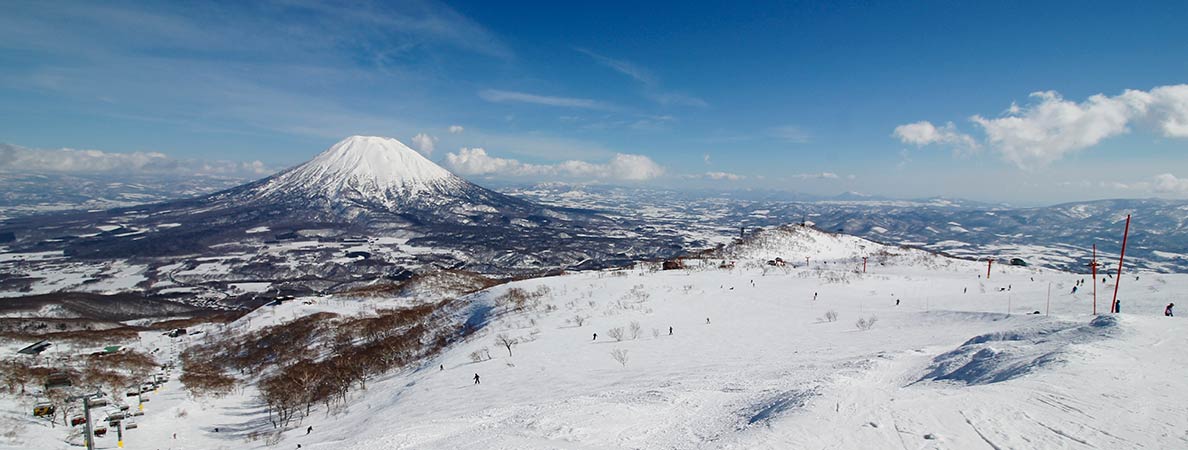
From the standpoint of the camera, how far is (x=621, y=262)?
5728 inches

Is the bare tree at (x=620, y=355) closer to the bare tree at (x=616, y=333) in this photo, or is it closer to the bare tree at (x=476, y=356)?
the bare tree at (x=616, y=333)

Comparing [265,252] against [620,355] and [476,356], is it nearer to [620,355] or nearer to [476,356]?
[476,356]

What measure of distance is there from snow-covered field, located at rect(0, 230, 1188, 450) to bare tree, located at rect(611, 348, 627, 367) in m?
0.21

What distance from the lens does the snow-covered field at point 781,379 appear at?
9.52 meters

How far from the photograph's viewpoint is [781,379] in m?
15.8

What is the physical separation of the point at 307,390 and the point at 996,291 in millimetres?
45338

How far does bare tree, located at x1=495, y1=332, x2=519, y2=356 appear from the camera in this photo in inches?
1077

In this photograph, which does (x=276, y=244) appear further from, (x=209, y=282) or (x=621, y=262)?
(x=621, y=262)

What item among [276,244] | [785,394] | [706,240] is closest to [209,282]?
[276,244]

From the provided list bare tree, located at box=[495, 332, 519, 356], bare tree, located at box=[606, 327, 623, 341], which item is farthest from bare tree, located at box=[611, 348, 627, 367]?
bare tree, located at box=[495, 332, 519, 356]

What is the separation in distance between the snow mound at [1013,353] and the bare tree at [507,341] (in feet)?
65.6

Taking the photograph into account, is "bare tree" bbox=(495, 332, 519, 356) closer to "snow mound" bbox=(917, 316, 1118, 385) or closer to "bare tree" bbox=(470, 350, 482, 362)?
"bare tree" bbox=(470, 350, 482, 362)

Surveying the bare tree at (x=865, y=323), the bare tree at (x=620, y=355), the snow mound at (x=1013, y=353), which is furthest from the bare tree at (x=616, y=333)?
the snow mound at (x=1013, y=353)

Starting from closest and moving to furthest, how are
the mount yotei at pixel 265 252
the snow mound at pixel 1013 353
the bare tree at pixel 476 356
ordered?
the snow mound at pixel 1013 353, the bare tree at pixel 476 356, the mount yotei at pixel 265 252
